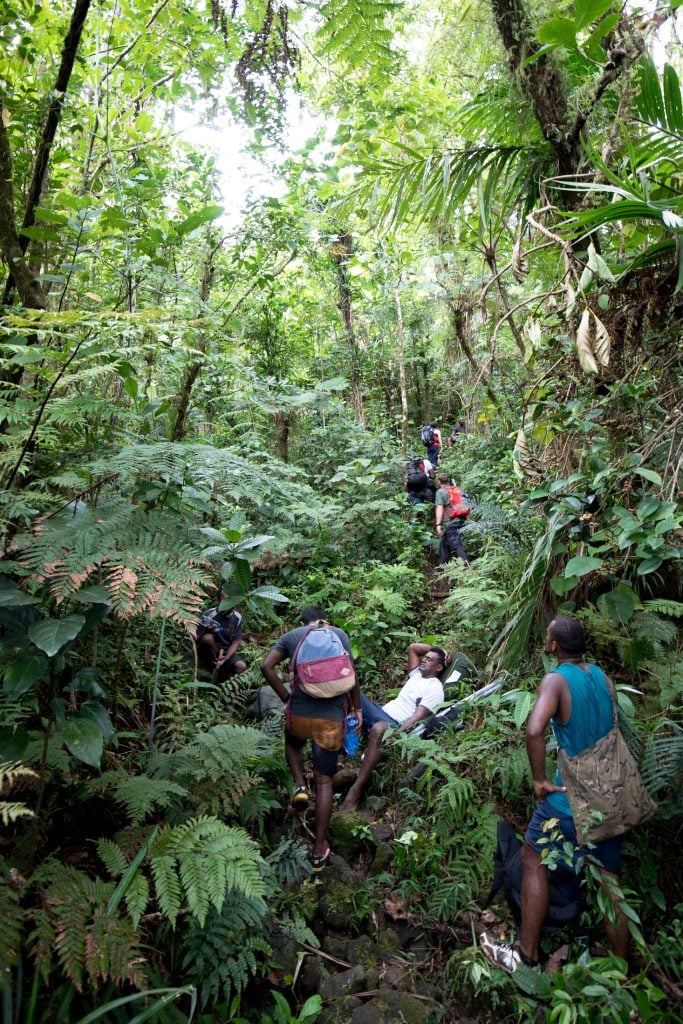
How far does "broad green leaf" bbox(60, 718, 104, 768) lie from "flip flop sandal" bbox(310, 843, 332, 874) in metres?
2.17

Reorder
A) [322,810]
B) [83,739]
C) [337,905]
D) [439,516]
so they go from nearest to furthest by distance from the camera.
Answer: [83,739] < [337,905] < [322,810] < [439,516]

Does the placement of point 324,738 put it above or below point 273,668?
below

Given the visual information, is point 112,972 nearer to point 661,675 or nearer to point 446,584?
point 661,675

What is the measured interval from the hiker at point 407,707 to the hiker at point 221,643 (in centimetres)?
124

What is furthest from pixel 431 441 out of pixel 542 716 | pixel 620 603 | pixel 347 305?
pixel 542 716

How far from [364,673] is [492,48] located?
5.32m

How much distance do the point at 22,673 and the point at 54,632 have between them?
0.60ft

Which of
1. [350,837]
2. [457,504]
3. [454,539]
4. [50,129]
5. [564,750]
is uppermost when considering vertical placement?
[50,129]

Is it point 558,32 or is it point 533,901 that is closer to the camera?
point 558,32

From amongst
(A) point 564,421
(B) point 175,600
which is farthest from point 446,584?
(B) point 175,600

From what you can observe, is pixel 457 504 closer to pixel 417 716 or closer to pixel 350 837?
pixel 417 716

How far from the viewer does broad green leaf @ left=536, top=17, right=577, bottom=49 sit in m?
2.79

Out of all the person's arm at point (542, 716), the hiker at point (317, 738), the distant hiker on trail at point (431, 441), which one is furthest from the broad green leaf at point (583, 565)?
the distant hiker on trail at point (431, 441)

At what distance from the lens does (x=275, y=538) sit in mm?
3826
